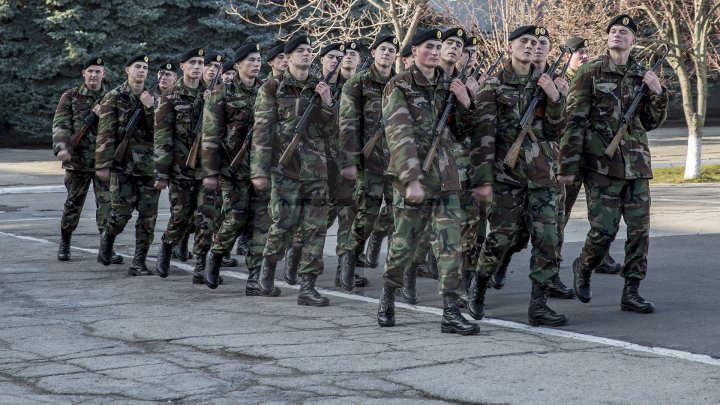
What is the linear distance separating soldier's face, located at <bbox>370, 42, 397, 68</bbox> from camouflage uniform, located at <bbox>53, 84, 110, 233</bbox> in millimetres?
3691

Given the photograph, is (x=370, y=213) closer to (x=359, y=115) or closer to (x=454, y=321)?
(x=359, y=115)

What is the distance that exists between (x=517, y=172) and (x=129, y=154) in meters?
4.71

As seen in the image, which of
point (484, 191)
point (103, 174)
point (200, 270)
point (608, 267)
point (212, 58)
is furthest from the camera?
point (103, 174)

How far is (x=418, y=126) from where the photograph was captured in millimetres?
8516

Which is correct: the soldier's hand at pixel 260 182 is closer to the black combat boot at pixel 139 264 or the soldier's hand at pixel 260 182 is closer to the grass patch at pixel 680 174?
the black combat boot at pixel 139 264

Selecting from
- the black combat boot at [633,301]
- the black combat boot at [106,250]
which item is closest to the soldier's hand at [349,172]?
the black combat boot at [633,301]

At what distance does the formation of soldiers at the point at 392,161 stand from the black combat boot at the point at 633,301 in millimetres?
16

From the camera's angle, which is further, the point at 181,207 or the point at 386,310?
the point at 181,207

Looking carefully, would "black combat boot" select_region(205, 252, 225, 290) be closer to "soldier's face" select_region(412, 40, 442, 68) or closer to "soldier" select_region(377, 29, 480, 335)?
"soldier" select_region(377, 29, 480, 335)

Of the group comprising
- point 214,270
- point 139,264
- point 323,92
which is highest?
point 323,92

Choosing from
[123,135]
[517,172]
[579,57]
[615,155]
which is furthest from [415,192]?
[123,135]

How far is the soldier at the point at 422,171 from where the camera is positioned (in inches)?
329

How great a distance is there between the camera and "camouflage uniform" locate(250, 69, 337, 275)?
10.1m

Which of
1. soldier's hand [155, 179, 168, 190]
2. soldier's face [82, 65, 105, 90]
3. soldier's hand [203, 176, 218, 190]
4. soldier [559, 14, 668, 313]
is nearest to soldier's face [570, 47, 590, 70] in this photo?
soldier [559, 14, 668, 313]
